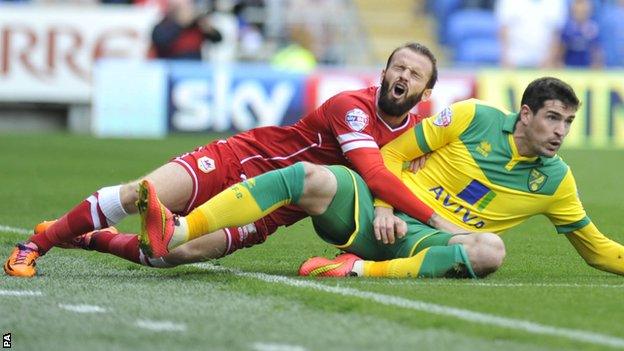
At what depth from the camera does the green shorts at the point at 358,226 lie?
25.2ft

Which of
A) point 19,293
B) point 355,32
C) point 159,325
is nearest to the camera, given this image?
point 159,325

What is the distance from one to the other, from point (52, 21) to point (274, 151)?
1523cm

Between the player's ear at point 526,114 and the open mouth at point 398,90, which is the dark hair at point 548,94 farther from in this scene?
the open mouth at point 398,90

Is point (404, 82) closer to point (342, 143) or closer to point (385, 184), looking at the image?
point (342, 143)

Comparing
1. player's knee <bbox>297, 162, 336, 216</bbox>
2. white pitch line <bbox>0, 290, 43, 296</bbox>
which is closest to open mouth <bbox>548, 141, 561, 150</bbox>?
player's knee <bbox>297, 162, 336, 216</bbox>

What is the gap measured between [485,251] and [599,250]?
0.73 m

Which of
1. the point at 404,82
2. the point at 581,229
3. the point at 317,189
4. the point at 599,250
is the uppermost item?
the point at 404,82

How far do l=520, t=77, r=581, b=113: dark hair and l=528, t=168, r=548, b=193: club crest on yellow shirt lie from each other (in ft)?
1.21

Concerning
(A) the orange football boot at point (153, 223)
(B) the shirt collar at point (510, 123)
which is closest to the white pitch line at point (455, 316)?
(A) the orange football boot at point (153, 223)

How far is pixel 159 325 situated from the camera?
19.7 feet

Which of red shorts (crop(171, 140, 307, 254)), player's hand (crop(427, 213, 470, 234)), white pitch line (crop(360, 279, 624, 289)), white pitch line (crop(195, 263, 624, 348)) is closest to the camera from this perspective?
white pitch line (crop(195, 263, 624, 348))

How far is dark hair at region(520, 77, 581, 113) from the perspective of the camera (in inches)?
298

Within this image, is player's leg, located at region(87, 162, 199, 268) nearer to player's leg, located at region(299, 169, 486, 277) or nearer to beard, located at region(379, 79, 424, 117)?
player's leg, located at region(299, 169, 486, 277)

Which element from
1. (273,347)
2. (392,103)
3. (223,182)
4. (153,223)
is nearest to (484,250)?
(392,103)
